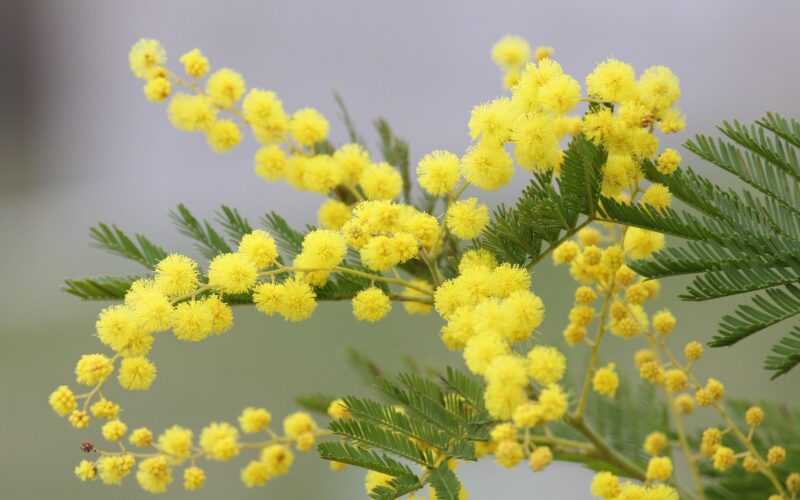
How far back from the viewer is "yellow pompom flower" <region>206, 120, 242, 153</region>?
480 mm

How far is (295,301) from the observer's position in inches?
14.5

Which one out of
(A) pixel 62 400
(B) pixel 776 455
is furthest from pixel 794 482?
(A) pixel 62 400

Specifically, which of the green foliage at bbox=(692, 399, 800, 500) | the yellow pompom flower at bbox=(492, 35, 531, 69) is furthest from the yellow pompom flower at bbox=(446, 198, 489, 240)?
the green foliage at bbox=(692, 399, 800, 500)

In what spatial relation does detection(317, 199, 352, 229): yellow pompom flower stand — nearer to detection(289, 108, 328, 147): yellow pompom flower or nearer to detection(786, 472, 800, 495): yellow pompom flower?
detection(289, 108, 328, 147): yellow pompom flower

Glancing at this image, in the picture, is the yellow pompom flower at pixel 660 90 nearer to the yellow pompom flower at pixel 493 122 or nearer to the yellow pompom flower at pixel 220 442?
the yellow pompom flower at pixel 493 122

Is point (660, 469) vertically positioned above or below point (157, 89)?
below

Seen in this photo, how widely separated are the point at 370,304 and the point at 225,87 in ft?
0.53

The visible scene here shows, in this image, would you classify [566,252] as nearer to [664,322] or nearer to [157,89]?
[664,322]

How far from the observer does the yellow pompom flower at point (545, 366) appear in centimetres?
31

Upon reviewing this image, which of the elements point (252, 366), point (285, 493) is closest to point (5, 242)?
point (252, 366)

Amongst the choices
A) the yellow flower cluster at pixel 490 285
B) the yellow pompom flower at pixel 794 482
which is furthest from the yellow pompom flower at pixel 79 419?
the yellow pompom flower at pixel 794 482

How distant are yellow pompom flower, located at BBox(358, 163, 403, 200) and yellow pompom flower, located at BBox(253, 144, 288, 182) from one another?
5 cm

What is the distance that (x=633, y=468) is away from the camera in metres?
0.43

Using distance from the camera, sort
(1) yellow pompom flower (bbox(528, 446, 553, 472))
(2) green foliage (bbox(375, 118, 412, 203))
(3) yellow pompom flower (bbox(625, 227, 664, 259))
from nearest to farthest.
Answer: (1) yellow pompom flower (bbox(528, 446, 553, 472)), (3) yellow pompom flower (bbox(625, 227, 664, 259)), (2) green foliage (bbox(375, 118, 412, 203))
